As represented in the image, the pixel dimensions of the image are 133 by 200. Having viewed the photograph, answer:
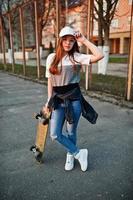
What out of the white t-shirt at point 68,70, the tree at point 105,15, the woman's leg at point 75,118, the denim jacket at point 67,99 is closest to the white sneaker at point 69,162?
the woman's leg at point 75,118

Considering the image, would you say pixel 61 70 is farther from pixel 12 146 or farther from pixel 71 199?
pixel 12 146

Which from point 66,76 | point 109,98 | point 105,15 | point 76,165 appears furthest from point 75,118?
point 105,15

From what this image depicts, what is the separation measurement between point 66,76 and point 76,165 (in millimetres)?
1210

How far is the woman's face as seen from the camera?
292 centimetres

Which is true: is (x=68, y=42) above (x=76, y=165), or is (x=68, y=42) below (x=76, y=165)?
above

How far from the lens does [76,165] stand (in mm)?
3471

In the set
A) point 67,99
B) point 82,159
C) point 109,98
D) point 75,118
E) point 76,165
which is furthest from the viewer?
point 109,98

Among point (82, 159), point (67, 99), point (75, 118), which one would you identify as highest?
point (67, 99)

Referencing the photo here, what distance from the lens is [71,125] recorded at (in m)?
3.21

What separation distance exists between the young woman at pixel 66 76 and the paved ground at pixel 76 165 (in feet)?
1.45

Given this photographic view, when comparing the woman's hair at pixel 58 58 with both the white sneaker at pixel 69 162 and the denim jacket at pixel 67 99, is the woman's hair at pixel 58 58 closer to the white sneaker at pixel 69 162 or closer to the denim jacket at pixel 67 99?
the denim jacket at pixel 67 99

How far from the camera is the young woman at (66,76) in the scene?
9.66ft

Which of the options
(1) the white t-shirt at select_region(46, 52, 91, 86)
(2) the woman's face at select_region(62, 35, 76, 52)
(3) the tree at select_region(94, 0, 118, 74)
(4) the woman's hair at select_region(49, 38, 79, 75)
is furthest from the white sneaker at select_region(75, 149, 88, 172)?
(3) the tree at select_region(94, 0, 118, 74)

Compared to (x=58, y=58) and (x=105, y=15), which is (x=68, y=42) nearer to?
(x=58, y=58)
